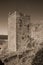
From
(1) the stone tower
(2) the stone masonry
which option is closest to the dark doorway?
(2) the stone masonry

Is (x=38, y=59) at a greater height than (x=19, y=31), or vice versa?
(x=19, y=31)

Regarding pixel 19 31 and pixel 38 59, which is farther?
pixel 19 31

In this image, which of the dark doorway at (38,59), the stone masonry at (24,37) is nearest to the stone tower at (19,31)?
the stone masonry at (24,37)

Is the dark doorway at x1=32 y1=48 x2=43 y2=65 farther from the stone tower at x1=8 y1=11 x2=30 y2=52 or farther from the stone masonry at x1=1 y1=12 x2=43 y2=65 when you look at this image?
the stone tower at x1=8 y1=11 x2=30 y2=52

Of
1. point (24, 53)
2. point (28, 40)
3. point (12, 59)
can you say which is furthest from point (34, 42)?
point (12, 59)

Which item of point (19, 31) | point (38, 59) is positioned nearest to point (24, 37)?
point (19, 31)

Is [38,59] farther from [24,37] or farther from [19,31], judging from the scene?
[19,31]

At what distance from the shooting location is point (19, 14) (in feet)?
9.48

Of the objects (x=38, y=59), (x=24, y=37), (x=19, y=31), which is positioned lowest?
(x=38, y=59)

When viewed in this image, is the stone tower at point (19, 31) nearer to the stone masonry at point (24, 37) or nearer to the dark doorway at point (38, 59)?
the stone masonry at point (24, 37)

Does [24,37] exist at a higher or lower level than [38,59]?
higher

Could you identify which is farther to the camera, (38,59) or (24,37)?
(24,37)

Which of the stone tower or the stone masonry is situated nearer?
the stone masonry

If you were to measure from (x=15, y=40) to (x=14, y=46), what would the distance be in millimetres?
114
